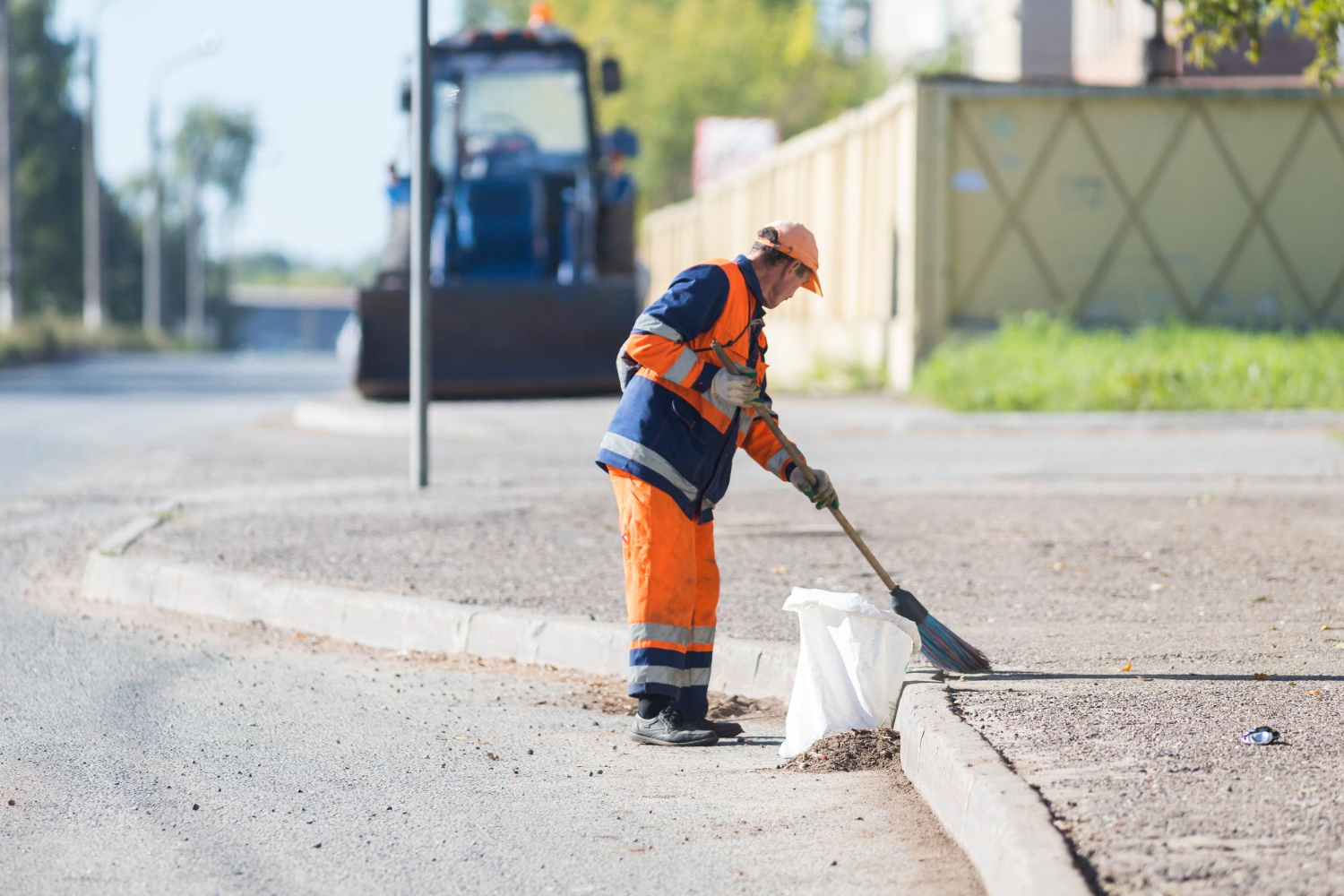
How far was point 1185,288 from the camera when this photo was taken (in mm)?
18047

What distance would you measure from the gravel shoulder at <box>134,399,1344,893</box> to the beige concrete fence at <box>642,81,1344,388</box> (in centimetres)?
447

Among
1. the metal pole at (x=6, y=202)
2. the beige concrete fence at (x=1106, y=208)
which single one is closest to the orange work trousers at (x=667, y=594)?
the beige concrete fence at (x=1106, y=208)

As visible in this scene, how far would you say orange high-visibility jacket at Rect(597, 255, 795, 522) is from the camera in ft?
15.9

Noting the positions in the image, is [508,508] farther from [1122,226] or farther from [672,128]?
[672,128]

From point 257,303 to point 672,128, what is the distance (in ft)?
259

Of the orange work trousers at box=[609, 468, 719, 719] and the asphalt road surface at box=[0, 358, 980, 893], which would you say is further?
the orange work trousers at box=[609, 468, 719, 719]

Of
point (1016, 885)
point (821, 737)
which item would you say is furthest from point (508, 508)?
point (1016, 885)

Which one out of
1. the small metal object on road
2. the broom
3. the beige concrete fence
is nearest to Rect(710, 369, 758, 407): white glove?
the broom

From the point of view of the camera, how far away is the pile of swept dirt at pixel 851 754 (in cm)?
473

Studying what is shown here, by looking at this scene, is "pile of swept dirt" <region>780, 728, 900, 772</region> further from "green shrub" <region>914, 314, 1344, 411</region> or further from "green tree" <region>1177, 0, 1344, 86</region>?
"green shrub" <region>914, 314, 1344, 411</region>

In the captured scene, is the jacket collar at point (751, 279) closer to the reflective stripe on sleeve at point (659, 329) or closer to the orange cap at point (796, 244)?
the orange cap at point (796, 244)

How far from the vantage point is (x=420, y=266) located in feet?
32.2

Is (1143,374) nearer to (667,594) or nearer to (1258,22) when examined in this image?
(1258,22)

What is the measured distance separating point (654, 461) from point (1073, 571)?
2999mm
